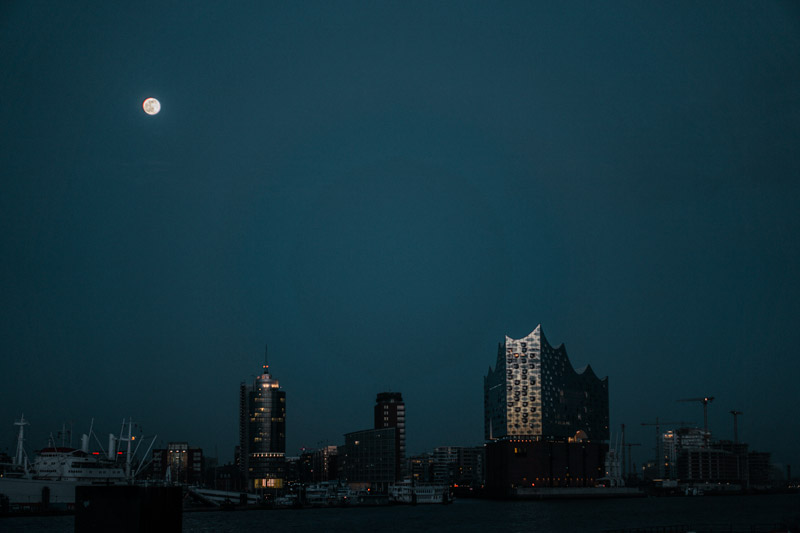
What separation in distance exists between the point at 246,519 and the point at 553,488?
8361 centimetres

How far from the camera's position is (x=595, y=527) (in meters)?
98.0

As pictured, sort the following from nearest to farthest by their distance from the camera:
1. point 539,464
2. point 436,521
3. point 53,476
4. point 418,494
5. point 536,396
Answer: point 436,521
point 53,476
point 418,494
point 539,464
point 536,396

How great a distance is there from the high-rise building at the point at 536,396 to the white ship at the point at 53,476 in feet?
299

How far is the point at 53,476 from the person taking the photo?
123 meters

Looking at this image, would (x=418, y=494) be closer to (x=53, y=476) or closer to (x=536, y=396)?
(x=536, y=396)

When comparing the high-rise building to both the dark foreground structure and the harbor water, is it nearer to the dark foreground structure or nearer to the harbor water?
the harbor water

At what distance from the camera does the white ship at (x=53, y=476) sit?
387ft

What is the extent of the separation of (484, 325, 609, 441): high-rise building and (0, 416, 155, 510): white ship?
3588 inches

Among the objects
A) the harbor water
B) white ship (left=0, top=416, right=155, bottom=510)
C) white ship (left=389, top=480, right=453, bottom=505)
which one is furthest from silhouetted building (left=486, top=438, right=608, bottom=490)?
white ship (left=0, top=416, right=155, bottom=510)

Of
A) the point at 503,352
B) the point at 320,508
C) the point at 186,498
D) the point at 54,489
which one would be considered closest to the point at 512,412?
the point at 503,352

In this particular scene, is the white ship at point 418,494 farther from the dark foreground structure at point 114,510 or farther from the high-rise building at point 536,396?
the dark foreground structure at point 114,510

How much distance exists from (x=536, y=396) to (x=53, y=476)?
107 metres

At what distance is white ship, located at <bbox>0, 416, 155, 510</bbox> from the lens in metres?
118

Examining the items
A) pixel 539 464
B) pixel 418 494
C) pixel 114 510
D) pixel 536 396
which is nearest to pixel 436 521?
pixel 418 494
